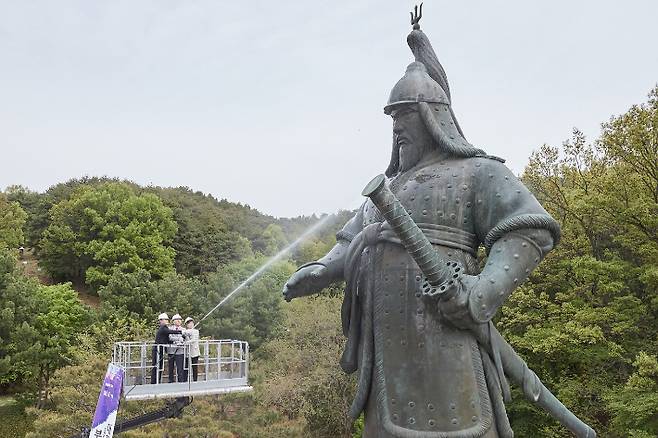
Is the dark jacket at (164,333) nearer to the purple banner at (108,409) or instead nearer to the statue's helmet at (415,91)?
the purple banner at (108,409)

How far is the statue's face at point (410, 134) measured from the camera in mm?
3332

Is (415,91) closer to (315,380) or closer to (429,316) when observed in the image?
(429,316)

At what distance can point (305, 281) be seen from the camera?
3.51 metres

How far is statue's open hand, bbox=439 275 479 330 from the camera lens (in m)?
2.75

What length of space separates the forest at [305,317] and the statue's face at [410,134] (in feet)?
34.7

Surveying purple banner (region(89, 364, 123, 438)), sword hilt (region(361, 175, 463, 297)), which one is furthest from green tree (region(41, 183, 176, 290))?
sword hilt (region(361, 175, 463, 297))

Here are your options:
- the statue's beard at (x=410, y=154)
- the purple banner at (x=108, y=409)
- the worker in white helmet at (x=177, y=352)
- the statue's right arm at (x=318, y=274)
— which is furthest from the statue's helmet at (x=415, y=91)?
the worker in white helmet at (x=177, y=352)

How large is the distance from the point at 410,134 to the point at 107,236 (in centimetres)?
4546

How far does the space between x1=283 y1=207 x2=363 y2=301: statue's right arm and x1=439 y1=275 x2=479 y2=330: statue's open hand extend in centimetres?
81

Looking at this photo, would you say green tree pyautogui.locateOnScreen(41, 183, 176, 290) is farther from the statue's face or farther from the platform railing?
the statue's face

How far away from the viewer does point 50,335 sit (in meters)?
34.4

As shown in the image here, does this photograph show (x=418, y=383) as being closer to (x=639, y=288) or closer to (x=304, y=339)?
(x=639, y=288)

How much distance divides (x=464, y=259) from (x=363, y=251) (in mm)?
491

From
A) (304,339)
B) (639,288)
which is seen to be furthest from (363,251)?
(304,339)
